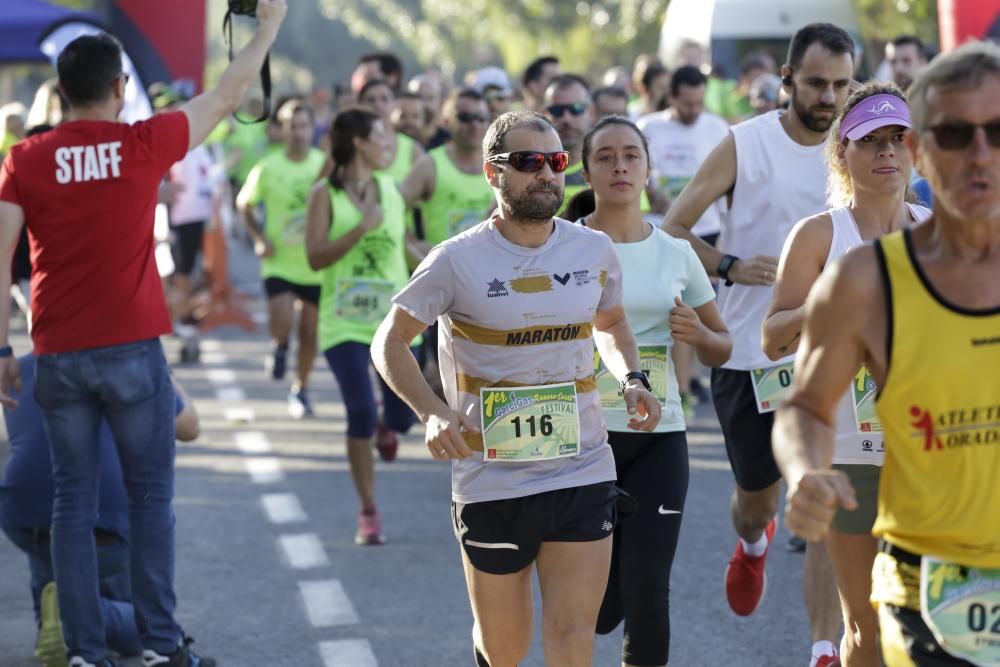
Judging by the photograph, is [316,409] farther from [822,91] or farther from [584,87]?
[822,91]

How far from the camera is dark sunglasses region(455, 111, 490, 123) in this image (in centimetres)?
1045

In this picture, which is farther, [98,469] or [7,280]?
[98,469]

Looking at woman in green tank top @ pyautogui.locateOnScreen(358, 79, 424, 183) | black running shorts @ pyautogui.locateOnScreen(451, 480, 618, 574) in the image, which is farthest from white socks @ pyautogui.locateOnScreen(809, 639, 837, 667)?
woman in green tank top @ pyautogui.locateOnScreen(358, 79, 424, 183)

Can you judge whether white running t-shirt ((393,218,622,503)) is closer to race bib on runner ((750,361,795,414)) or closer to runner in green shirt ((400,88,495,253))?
race bib on runner ((750,361,795,414))

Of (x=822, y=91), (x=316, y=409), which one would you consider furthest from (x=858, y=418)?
(x=316, y=409)

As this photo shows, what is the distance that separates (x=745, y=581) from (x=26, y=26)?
9.20 m

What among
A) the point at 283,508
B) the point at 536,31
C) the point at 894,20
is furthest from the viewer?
the point at 536,31

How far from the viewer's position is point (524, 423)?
5023 mm

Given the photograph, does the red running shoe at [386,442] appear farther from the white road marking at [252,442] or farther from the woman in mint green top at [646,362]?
the woman in mint green top at [646,362]

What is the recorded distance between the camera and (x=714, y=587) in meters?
Result: 7.67

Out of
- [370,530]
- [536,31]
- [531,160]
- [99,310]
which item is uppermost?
→ [536,31]

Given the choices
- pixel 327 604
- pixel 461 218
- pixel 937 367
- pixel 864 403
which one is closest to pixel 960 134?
pixel 937 367

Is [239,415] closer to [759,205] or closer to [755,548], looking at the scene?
[755,548]

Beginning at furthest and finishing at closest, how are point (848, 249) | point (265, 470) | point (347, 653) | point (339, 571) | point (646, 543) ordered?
point (265, 470) → point (339, 571) → point (347, 653) → point (646, 543) → point (848, 249)
